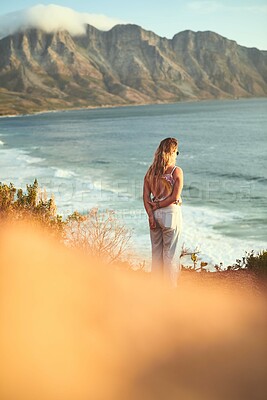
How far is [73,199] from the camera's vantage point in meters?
20.5

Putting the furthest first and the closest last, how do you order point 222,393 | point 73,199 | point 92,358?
point 73,199 → point 92,358 → point 222,393

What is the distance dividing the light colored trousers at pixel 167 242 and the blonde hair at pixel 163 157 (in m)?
0.42

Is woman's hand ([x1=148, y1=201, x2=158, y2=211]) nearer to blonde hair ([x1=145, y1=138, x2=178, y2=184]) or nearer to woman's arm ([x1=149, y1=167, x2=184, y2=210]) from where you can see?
woman's arm ([x1=149, y1=167, x2=184, y2=210])

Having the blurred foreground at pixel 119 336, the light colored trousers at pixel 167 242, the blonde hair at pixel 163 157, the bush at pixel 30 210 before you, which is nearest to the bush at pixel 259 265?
the blurred foreground at pixel 119 336

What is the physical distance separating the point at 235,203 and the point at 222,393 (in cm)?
1795

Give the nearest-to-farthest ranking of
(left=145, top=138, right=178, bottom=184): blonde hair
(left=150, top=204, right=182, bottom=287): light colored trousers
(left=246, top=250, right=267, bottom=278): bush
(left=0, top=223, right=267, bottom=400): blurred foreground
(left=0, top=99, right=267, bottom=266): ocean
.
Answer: (left=0, top=223, right=267, bottom=400): blurred foreground, (left=145, top=138, right=178, bottom=184): blonde hair, (left=150, top=204, right=182, bottom=287): light colored trousers, (left=246, top=250, right=267, bottom=278): bush, (left=0, top=99, right=267, bottom=266): ocean

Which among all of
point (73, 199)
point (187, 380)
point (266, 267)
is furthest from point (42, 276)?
point (73, 199)

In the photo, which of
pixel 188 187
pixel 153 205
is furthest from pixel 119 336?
pixel 188 187

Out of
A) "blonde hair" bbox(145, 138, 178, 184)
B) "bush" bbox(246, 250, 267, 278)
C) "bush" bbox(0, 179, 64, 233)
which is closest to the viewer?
"blonde hair" bbox(145, 138, 178, 184)

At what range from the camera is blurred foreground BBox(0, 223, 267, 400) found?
152 inches

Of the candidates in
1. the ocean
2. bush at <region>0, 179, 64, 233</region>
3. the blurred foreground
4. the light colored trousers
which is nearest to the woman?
the light colored trousers

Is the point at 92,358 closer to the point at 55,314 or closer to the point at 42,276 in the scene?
the point at 55,314

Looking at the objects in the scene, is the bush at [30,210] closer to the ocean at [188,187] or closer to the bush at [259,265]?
the ocean at [188,187]

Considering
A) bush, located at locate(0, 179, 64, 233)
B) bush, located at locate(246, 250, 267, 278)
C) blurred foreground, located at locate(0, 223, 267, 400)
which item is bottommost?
blurred foreground, located at locate(0, 223, 267, 400)
